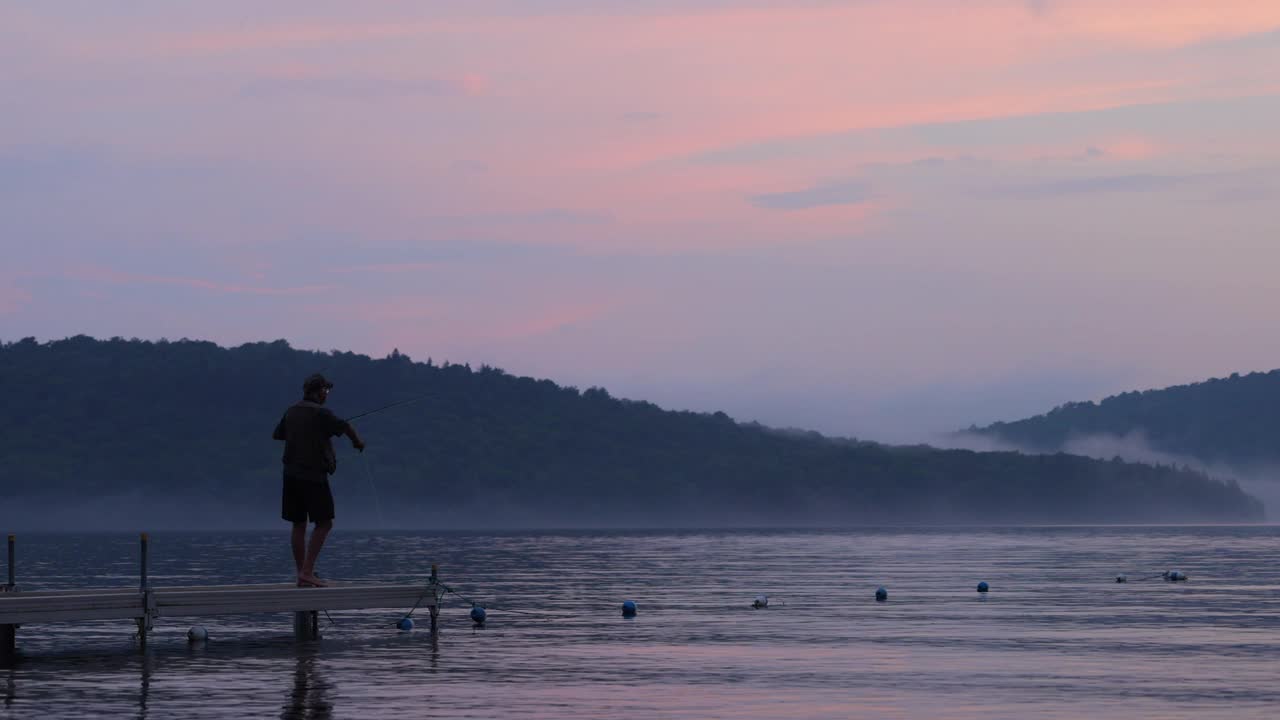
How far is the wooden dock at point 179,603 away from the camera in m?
25.0

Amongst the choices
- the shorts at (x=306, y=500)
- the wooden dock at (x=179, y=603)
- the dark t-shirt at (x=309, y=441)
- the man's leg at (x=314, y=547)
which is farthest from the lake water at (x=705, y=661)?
the dark t-shirt at (x=309, y=441)

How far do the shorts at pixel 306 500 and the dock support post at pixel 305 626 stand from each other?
4.89 ft

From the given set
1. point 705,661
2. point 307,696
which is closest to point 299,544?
point 705,661

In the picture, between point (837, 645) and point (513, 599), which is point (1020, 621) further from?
point (513, 599)

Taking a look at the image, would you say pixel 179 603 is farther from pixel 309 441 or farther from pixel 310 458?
pixel 309 441

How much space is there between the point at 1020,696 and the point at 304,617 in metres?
11.8

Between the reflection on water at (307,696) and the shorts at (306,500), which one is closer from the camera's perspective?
the reflection on water at (307,696)

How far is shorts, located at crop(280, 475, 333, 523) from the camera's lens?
27.0 metres

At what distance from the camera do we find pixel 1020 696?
19984mm

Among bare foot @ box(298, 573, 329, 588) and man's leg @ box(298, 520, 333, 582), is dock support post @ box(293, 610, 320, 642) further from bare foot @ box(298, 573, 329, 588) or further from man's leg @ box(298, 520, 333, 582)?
man's leg @ box(298, 520, 333, 582)

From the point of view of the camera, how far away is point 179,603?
26719 millimetres

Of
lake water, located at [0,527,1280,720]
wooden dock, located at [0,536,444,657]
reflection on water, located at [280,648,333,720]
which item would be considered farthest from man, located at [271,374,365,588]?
reflection on water, located at [280,648,333,720]

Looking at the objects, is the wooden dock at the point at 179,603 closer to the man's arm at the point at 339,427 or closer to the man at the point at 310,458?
the man at the point at 310,458

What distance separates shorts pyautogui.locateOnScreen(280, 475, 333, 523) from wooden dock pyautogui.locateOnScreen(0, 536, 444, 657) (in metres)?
1.05
